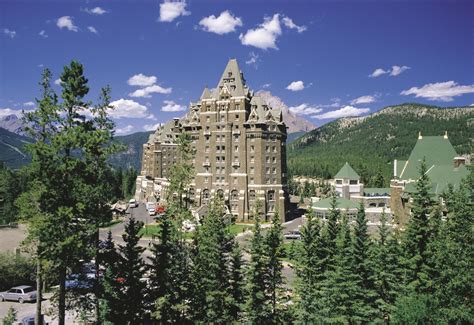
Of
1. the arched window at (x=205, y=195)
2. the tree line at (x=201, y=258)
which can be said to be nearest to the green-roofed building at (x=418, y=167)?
the tree line at (x=201, y=258)

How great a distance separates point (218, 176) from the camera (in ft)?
262

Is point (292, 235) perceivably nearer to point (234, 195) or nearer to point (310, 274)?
point (234, 195)

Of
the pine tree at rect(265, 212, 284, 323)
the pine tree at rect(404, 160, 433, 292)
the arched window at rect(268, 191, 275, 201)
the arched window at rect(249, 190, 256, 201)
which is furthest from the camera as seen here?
the arched window at rect(249, 190, 256, 201)

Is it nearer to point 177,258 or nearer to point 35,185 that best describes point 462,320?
point 177,258

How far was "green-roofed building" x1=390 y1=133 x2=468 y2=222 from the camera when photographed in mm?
57312

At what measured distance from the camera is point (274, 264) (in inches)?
995

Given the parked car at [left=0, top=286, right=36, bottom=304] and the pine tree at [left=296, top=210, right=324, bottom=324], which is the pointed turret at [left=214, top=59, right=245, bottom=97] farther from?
the parked car at [left=0, top=286, right=36, bottom=304]

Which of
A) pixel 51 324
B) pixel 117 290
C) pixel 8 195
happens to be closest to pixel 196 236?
pixel 117 290

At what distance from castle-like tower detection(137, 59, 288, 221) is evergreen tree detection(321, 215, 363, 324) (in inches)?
1892

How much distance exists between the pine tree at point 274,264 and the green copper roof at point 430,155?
46.5 metres

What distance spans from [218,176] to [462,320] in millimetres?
59884

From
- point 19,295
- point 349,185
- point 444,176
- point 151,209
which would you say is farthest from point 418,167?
point 151,209

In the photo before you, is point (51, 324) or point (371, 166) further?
point (371, 166)

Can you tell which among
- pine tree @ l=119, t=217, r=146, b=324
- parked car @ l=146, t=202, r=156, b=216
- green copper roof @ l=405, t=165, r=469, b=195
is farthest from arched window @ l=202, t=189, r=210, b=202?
A: pine tree @ l=119, t=217, r=146, b=324
